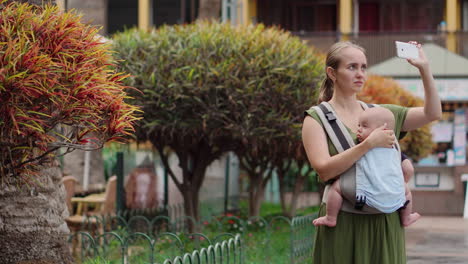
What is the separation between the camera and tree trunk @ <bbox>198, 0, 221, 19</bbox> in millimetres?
25475

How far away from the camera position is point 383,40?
26250 mm

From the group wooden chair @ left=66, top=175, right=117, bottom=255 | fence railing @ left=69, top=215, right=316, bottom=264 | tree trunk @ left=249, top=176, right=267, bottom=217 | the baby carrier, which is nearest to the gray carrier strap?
the baby carrier

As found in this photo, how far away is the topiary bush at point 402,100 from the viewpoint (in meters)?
15.3

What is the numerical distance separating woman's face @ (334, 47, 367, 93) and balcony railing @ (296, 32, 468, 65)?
69.9 ft

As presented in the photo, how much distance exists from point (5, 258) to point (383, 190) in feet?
11.9

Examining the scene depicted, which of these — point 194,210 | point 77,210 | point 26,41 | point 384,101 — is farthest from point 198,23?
point 26,41

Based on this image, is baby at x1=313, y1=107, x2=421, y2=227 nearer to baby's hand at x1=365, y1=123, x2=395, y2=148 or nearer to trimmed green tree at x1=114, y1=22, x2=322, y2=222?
baby's hand at x1=365, y1=123, x2=395, y2=148

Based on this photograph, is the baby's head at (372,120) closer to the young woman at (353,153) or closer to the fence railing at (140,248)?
the young woman at (353,153)

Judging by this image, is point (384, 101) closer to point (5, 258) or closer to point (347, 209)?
point (5, 258)

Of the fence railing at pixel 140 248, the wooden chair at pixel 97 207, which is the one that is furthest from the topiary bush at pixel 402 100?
the fence railing at pixel 140 248

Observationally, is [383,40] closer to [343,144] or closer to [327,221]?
[343,144]

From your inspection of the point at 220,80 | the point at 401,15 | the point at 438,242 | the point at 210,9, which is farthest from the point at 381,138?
the point at 401,15

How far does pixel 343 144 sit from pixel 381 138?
27 cm

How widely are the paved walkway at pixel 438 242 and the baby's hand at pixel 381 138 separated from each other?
7.63 meters
